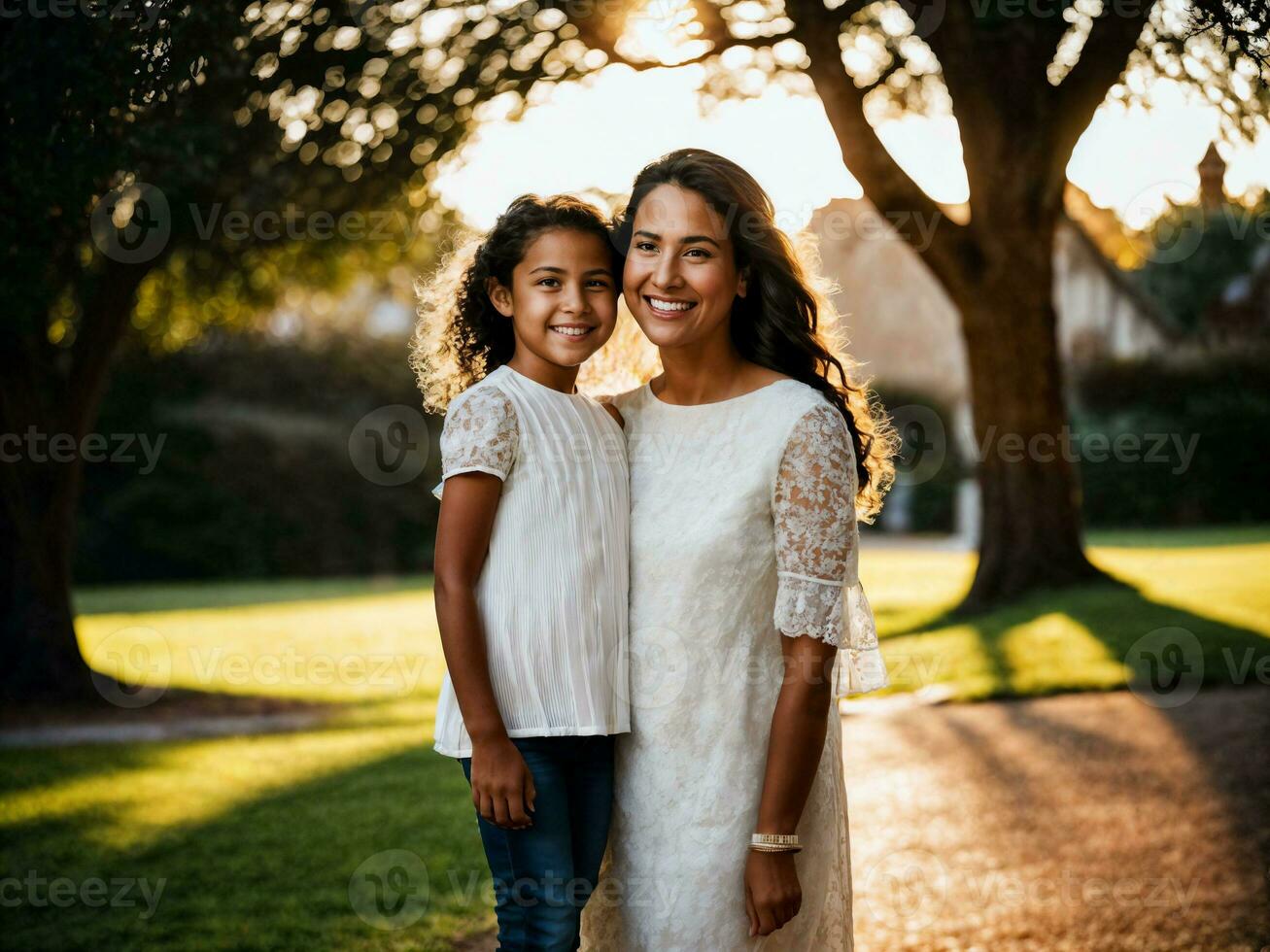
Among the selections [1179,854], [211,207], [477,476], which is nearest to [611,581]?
→ [477,476]

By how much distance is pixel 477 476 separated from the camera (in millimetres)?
2451

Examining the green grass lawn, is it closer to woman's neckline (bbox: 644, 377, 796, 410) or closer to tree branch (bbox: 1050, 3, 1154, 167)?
woman's neckline (bbox: 644, 377, 796, 410)

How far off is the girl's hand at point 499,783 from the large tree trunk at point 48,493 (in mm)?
7527

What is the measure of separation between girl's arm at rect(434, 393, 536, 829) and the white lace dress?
0.34m

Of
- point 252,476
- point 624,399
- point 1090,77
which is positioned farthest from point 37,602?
point 252,476

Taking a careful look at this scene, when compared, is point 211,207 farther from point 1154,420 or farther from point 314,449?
point 1154,420

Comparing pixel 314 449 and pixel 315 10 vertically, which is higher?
pixel 315 10

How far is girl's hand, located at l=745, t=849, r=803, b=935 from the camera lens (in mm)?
2486

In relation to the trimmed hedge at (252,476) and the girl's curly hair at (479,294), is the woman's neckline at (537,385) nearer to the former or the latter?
the girl's curly hair at (479,294)

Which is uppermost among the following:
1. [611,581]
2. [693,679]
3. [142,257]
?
[142,257]

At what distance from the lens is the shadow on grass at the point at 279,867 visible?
448cm

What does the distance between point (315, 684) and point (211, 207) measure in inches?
160

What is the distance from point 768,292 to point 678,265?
0.89 ft

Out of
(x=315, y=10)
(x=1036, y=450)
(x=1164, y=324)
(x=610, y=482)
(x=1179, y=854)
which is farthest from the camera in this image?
(x=1164, y=324)
